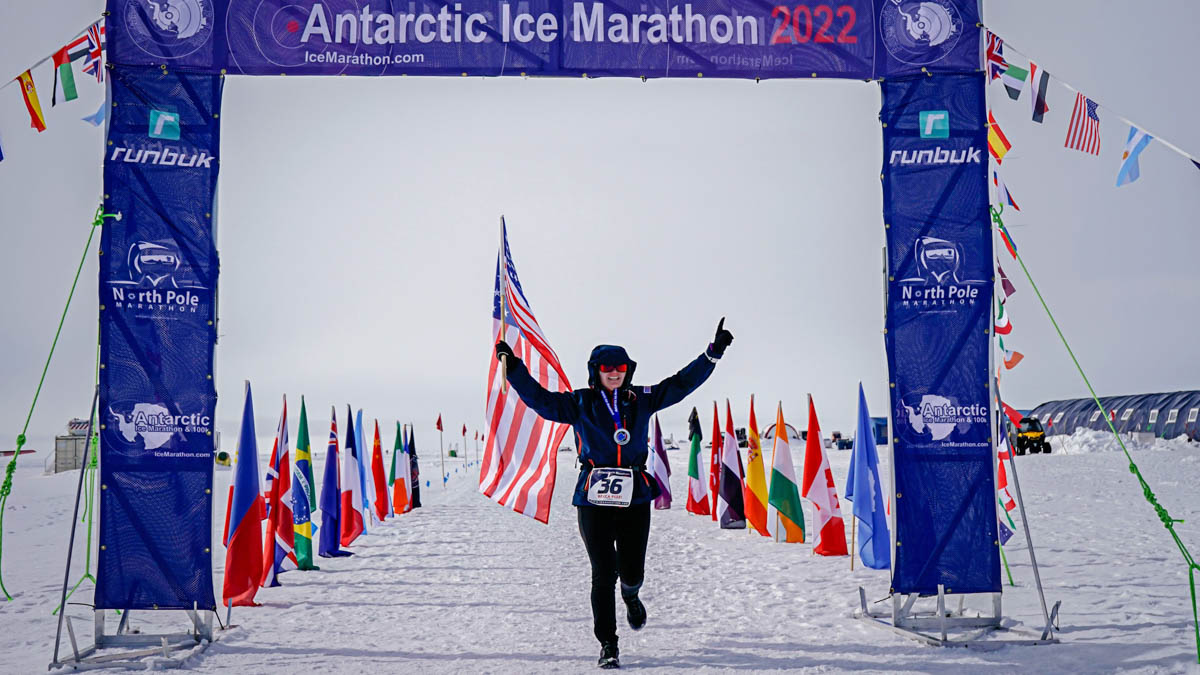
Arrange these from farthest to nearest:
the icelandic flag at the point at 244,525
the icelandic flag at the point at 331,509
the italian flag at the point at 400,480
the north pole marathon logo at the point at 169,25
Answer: the italian flag at the point at 400,480
the icelandic flag at the point at 331,509
the icelandic flag at the point at 244,525
the north pole marathon logo at the point at 169,25

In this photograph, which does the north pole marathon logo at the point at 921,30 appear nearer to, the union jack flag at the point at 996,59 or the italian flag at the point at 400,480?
the union jack flag at the point at 996,59

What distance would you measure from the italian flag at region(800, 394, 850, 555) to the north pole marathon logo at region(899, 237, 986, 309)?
540cm

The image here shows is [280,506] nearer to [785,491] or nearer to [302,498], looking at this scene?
[302,498]

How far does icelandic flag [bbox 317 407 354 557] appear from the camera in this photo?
1333 centimetres

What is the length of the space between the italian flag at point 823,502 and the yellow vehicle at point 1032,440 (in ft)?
88.6

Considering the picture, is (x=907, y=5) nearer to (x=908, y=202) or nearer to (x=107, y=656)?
(x=908, y=202)

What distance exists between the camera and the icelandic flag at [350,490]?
14.6 metres

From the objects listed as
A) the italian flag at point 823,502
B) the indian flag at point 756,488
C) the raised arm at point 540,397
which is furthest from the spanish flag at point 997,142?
the indian flag at point 756,488

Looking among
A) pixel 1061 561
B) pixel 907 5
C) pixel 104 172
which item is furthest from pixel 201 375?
pixel 1061 561

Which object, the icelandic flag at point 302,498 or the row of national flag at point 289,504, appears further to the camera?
the icelandic flag at point 302,498

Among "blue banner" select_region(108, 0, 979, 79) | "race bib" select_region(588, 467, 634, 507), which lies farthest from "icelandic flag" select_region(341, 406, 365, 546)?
"race bib" select_region(588, 467, 634, 507)

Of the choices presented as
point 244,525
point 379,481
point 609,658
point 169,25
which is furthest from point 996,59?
point 379,481

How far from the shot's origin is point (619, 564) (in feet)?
→ 20.2

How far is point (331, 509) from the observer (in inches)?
533
